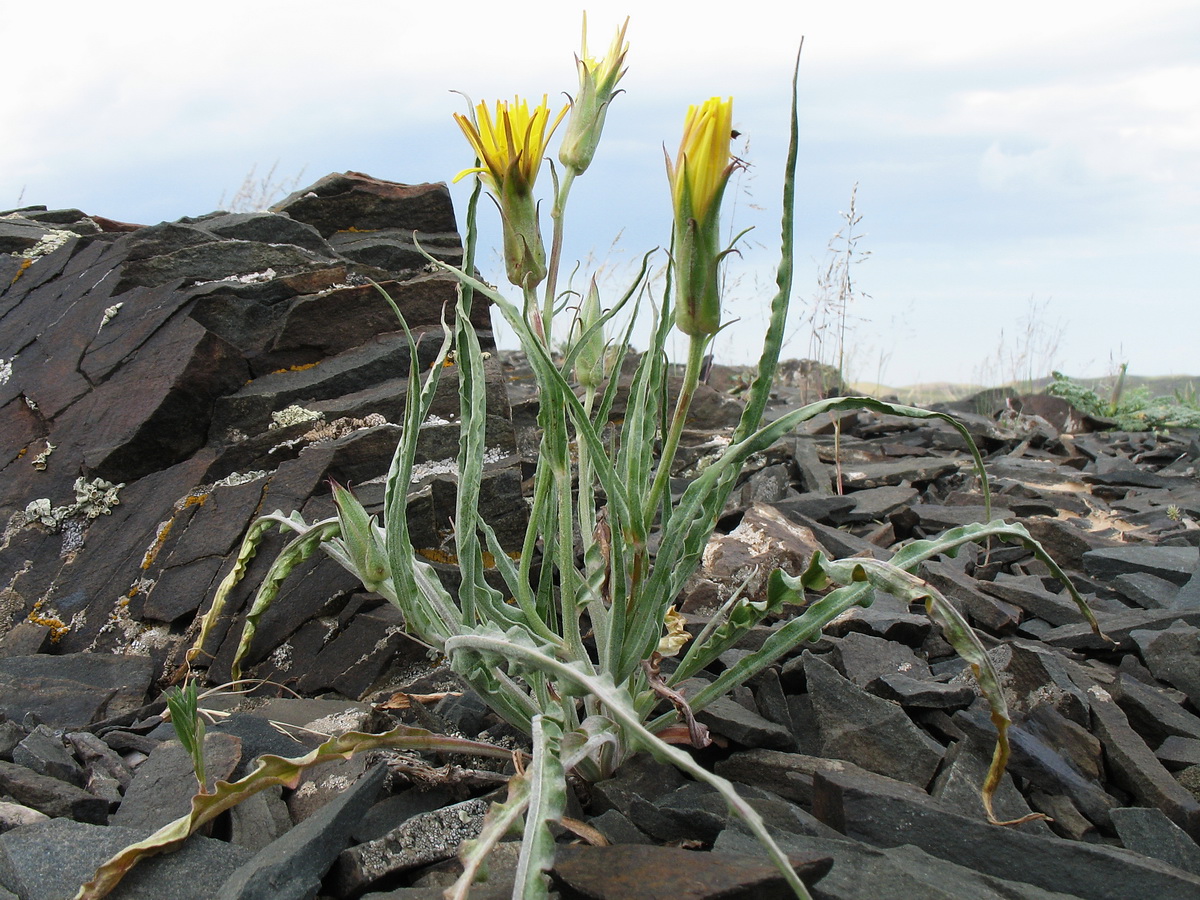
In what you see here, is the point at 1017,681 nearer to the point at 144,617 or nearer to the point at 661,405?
the point at 661,405

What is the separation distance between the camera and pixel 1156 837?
61.0 inches

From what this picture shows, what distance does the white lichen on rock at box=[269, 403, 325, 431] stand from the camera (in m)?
2.79

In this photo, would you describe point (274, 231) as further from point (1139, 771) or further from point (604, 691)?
point (1139, 771)

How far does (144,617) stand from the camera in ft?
8.11

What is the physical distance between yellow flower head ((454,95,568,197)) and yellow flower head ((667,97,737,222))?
432 mm

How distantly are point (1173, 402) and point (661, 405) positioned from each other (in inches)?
271

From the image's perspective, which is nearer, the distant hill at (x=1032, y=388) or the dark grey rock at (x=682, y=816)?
the dark grey rock at (x=682, y=816)

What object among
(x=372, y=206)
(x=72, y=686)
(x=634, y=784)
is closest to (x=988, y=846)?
(x=634, y=784)

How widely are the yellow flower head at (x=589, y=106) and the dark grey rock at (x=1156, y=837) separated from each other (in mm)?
1543

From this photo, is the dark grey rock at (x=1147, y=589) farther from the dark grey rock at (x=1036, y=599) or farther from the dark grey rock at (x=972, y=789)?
the dark grey rock at (x=972, y=789)

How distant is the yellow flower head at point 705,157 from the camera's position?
134cm

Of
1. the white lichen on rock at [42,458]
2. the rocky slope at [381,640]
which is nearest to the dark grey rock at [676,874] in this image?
the rocky slope at [381,640]

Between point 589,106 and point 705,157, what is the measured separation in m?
0.56

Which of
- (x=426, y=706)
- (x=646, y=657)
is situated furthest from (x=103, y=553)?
(x=646, y=657)
